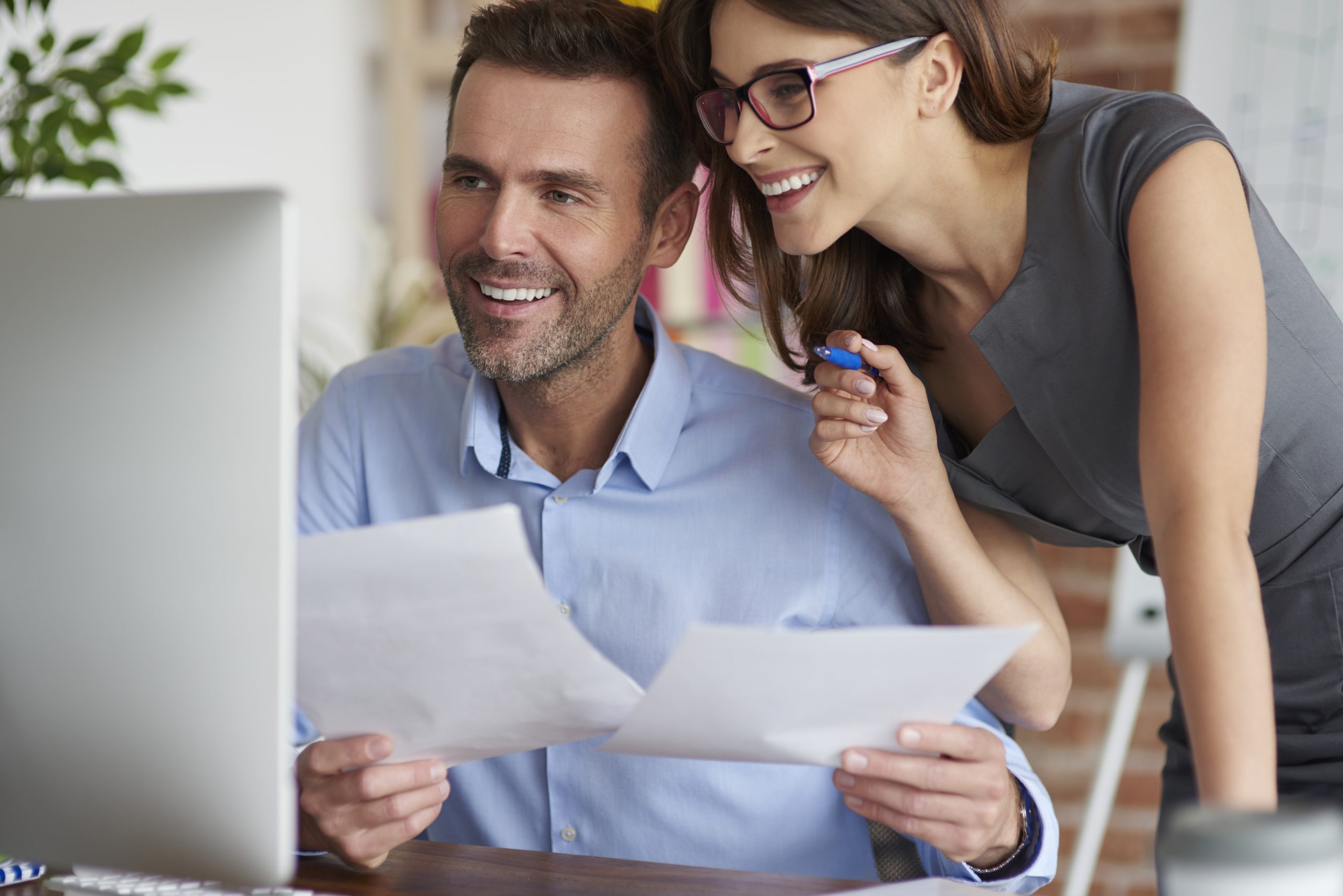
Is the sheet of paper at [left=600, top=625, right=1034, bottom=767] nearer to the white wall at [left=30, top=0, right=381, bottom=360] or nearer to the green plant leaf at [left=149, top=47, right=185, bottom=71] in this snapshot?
the green plant leaf at [left=149, top=47, right=185, bottom=71]

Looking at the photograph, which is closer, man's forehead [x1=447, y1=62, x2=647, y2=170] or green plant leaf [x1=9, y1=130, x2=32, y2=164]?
man's forehead [x1=447, y1=62, x2=647, y2=170]

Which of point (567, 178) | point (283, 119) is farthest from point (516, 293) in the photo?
point (283, 119)

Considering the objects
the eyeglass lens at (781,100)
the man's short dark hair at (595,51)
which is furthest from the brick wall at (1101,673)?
the eyeglass lens at (781,100)

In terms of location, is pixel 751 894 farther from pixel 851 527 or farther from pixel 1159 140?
pixel 1159 140

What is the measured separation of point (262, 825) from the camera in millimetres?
611

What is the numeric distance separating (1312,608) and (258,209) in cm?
103

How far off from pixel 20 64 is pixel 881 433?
1147mm

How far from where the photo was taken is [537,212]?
1243 mm

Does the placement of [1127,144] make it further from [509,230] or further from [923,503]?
[509,230]

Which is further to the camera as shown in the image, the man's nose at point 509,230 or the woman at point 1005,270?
the man's nose at point 509,230

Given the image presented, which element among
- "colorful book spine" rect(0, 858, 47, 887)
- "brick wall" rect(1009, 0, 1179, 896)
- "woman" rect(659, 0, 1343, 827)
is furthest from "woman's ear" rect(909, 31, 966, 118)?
"brick wall" rect(1009, 0, 1179, 896)

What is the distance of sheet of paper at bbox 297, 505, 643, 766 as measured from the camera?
661mm

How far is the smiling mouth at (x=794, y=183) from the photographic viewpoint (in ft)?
3.51

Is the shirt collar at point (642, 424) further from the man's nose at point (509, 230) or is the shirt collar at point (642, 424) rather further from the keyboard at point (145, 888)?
the keyboard at point (145, 888)
